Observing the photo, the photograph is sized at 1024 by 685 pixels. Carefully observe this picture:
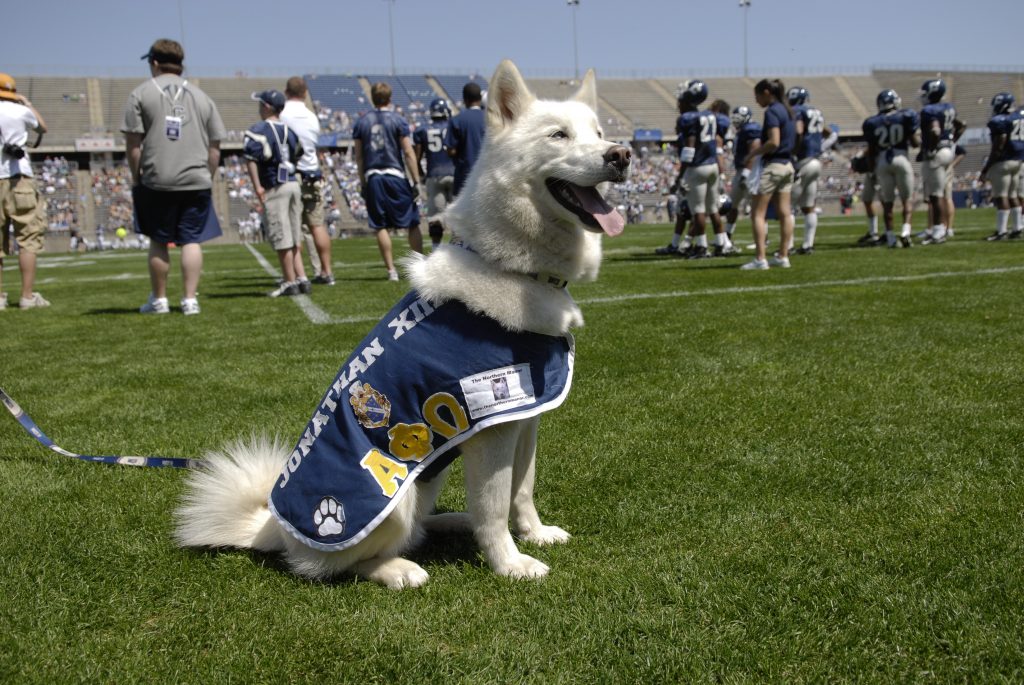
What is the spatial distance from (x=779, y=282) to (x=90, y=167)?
4591 centimetres

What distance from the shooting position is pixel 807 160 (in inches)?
530

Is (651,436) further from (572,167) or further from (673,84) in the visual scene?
(673,84)

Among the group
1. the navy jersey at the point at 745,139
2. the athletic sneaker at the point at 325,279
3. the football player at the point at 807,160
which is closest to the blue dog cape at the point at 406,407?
the athletic sneaker at the point at 325,279

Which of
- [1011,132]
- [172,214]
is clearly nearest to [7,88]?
[172,214]

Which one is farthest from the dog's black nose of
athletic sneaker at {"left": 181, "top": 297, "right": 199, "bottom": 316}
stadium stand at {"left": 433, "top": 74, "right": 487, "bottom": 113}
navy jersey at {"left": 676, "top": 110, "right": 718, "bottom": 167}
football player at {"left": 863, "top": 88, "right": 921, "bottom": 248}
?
stadium stand at {"left": 433, "top": 74, "right": 487, "bottom": 113}

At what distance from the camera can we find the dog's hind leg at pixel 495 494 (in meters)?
2.35

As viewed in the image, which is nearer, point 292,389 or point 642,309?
point 292,389

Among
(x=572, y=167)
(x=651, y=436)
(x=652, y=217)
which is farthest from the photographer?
(x=652, y=217)

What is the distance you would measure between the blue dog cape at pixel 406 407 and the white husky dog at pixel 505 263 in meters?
0.02

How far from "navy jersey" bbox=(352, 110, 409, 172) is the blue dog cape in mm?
8202

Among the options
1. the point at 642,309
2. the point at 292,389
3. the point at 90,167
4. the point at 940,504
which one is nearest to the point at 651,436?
the point at 940,504

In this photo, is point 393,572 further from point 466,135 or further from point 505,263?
point 466,135

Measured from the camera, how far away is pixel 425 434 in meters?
2.34

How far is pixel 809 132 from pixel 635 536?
12385 mm
